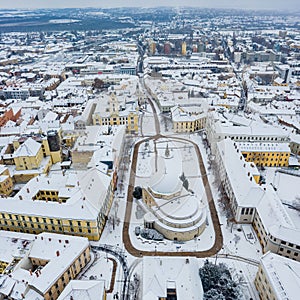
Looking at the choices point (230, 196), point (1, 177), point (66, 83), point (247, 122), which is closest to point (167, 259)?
point (230, 196)

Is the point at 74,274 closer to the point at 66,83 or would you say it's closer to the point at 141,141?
the point at 141,141

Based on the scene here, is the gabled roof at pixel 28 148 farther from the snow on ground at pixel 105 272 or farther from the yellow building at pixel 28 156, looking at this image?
the snow on ground at pixel 105 272

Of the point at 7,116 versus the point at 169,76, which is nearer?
the point at 7,116

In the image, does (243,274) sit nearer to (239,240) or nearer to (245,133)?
(239,240)

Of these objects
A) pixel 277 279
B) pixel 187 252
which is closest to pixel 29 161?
pixel 187 252

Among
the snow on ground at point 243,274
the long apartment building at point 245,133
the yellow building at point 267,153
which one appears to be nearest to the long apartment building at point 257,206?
the snow on ground at point 243,274

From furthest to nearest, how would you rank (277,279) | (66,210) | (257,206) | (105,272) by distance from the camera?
A: (257,206) < (66,210) < (105,272) < (277,279)

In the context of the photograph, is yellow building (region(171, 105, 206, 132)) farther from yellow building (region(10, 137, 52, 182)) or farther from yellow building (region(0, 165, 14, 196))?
yellow building (region(0, 165, 14, 196))
